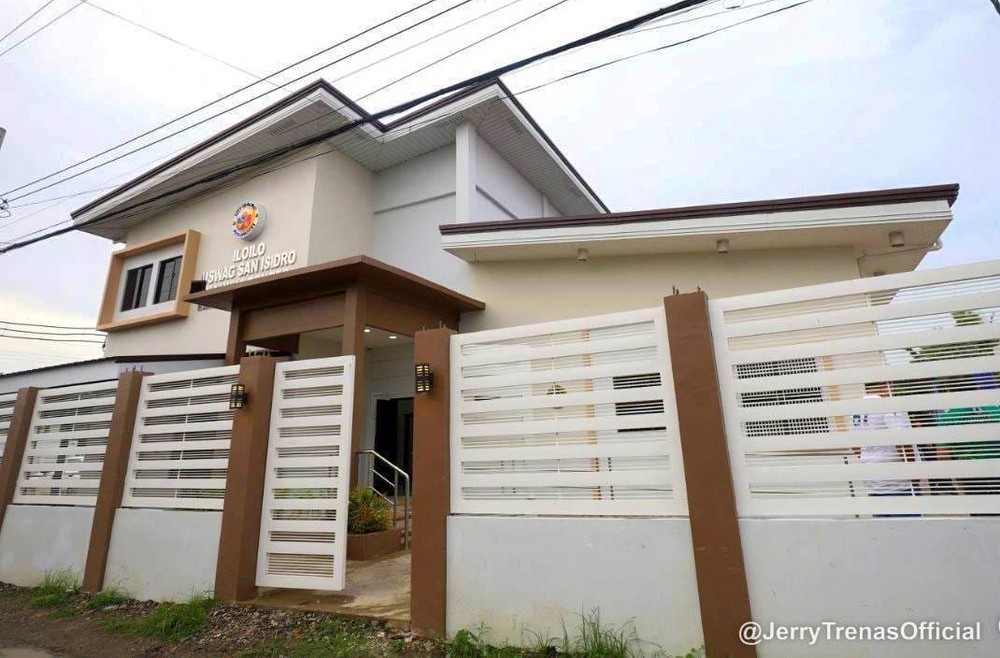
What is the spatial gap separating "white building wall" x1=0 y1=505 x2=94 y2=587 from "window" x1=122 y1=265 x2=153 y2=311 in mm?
7697

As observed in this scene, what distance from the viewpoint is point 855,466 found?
2.41m

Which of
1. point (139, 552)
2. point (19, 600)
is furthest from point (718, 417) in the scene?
point (19, 600)

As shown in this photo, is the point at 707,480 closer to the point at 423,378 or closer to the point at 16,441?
the point at 423,378

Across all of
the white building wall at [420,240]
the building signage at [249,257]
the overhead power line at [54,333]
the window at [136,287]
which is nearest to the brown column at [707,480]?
the white building wall at [420,240]

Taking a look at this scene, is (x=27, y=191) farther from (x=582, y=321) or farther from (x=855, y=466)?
→ (x=855, y=466)

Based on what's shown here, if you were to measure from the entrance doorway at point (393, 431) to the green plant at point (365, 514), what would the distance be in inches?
149

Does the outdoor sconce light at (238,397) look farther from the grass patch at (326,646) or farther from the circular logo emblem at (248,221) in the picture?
the circular logo emblem at (248,221)

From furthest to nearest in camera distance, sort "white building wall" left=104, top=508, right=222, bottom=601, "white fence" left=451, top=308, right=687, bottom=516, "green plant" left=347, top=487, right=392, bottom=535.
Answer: "green plant" left=347, top=487, right=392, bottom=535 → "white building wall" left=104, top=508, right=222, bottom=601 → "white fence" left=451, top=308, right=687, bottom=516

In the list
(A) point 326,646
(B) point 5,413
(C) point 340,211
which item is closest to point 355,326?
(A) point 326,646

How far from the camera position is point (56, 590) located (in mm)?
4430

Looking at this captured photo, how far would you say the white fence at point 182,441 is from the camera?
409 cm

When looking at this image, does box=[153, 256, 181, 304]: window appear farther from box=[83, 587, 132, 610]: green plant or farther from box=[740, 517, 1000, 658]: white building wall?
box=[740, 517, 1000, 658]: white building wall

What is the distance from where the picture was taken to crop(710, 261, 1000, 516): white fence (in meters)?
2.28

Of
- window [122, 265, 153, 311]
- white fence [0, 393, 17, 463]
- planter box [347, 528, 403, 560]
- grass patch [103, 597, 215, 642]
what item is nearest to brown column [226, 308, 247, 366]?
white fence [0, 393, 17, 463]
